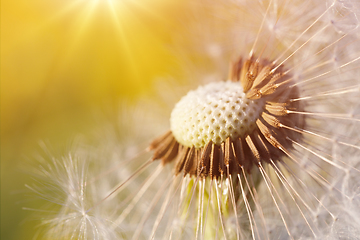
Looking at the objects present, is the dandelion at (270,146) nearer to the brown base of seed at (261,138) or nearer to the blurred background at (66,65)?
the brown base of seed at (261,138)

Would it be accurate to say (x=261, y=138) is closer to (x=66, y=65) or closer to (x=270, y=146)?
(x=270, y=146)

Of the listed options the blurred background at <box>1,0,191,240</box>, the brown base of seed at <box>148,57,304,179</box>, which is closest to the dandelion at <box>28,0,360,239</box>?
the brown base of seed at <box>148,57,304,179</box>

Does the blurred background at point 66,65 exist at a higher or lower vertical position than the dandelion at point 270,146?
higher

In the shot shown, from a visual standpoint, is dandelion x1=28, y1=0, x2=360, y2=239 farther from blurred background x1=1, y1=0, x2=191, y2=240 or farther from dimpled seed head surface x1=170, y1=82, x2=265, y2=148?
blurred background x1=1, y1=0, x2=191, y2=240

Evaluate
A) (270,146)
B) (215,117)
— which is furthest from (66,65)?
(270,146)

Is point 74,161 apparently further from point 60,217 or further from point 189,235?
point 189,235

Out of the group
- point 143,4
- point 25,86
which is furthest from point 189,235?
point 25,86

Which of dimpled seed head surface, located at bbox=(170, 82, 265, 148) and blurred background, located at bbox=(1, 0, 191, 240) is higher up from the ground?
blurred background, located at bbox=(1, 0, 191, 240)

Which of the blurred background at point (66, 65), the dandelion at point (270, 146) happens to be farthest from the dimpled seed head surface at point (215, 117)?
the blurred background at point (66, 65)
